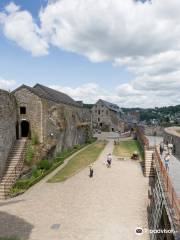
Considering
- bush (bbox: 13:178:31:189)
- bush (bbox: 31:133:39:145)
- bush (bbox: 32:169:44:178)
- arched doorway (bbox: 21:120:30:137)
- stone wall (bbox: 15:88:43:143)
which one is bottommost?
bush (bbox: 13:178:31:189)

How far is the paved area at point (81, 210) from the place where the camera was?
1628 centimetres

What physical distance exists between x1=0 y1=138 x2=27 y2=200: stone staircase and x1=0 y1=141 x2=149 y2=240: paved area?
1.83 meters

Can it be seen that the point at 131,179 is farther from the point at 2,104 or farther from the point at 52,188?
the point at 2,104

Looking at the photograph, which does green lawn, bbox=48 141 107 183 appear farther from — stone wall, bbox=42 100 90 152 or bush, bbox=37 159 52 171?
stone wall, bbox=42 100 90 152

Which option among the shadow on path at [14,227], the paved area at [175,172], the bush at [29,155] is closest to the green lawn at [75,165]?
the bush at [29,155]

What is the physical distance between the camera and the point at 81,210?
64.4 ft

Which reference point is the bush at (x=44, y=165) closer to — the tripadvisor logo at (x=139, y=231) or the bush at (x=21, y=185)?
the bush at (x=21, y=185)

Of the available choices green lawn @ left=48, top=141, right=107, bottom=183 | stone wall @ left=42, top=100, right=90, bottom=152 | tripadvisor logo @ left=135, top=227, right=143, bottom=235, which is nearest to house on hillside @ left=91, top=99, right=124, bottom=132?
stone wall @ left=42, top=100, right=90, bottom=152

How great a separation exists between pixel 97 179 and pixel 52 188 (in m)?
4.50

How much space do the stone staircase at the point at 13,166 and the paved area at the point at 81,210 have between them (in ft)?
6.02

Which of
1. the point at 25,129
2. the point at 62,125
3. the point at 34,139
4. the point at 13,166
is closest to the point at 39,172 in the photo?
the point at 13,166

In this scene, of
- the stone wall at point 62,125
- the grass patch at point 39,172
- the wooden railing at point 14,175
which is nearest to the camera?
the grass patch at point 39,172

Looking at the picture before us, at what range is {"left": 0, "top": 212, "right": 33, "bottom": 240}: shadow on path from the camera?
636 inches

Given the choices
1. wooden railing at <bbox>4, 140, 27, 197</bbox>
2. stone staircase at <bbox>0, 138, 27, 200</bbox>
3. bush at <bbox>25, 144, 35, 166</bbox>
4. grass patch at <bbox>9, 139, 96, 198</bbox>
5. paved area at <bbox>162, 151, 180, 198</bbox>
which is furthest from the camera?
bush at <bbox>25, 144, 35, 166</bbox>
